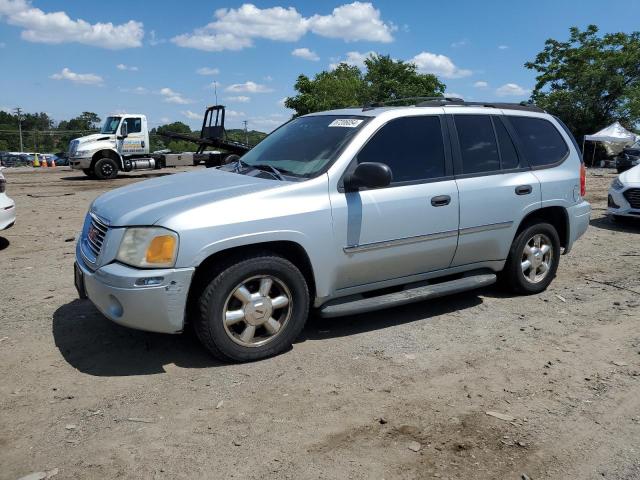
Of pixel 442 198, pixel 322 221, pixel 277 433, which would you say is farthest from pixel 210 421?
pixel 442 198

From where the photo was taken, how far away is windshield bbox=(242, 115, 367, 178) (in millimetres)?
4371

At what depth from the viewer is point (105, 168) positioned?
66.7 feet

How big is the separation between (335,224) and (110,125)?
19105mm

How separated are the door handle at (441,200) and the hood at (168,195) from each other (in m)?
1.31

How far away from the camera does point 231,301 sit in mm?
3867

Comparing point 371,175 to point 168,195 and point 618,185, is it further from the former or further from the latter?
point 618,185

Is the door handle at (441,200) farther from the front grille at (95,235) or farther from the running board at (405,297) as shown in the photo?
the front grille at (95,235)

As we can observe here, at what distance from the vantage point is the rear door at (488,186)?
4.87 meters

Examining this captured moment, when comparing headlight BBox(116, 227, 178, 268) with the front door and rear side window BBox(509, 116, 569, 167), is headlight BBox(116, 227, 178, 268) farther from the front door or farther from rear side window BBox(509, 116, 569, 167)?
rear side window BBox(509, 116, 569, 167)

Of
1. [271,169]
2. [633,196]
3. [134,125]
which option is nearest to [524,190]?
[271,169]

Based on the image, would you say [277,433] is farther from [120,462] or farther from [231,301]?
[231,301]

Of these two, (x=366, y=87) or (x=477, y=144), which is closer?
(x=477, y=144)

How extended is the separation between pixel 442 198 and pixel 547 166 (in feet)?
5.03

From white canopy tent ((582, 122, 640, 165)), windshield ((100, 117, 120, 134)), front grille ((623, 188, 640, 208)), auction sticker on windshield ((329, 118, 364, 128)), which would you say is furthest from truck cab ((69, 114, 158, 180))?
white canopy tent ((582, 122, 640, 165))
